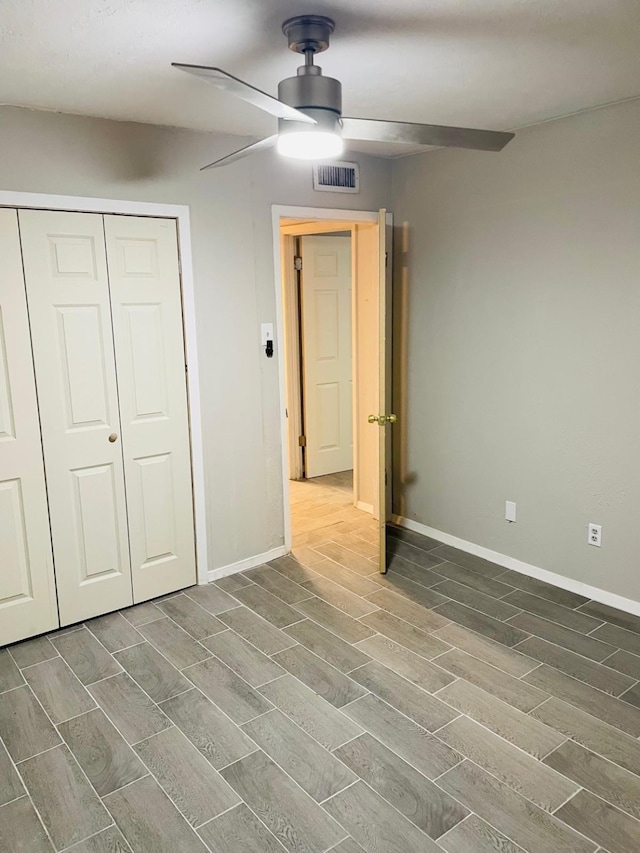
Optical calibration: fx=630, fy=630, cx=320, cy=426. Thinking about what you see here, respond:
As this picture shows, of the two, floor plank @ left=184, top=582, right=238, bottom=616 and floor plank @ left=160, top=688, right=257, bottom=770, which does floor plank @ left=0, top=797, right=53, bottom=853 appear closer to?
floor plank @ left=160, top=688, right=257, bottom=770

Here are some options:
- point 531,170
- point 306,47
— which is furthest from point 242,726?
point 531,170

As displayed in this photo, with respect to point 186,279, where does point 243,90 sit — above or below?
above

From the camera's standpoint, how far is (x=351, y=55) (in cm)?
219

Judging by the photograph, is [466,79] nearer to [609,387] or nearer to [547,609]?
[609,387]

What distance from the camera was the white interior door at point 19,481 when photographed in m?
2.81

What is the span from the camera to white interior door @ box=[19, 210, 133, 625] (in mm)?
2896

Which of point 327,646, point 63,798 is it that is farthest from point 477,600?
point 63,798

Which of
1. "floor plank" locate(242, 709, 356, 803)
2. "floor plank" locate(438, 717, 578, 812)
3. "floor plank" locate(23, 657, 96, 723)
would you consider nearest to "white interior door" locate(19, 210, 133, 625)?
"floor plank" locate(23, 657, 96, 723)

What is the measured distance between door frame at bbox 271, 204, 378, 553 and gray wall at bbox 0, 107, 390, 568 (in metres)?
0.04

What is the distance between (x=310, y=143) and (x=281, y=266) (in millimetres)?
1901

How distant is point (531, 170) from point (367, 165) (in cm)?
113

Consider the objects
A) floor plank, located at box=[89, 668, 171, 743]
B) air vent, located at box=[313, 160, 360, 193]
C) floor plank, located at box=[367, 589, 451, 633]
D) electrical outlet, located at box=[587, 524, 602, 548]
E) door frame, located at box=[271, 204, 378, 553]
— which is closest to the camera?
floor plank, located at box=[89, 668, 171, 743]

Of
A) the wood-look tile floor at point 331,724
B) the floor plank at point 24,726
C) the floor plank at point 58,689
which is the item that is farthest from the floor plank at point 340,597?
the floor plank at point 24,726

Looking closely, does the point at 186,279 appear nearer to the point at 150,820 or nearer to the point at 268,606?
the point at 268,606
